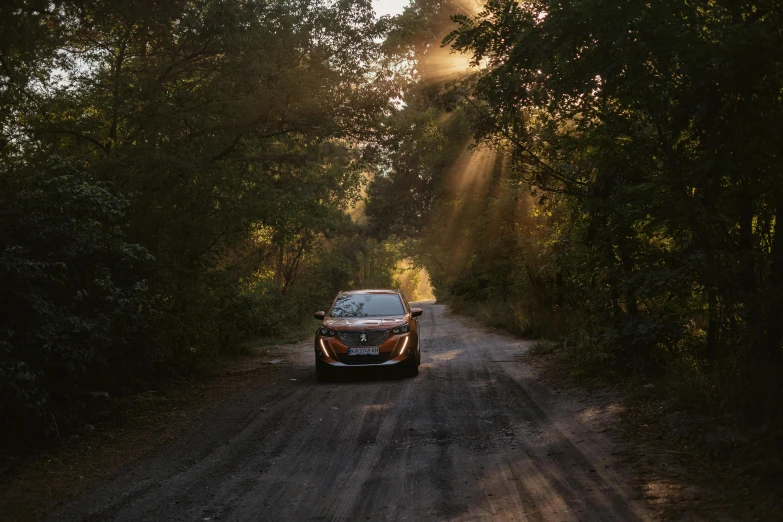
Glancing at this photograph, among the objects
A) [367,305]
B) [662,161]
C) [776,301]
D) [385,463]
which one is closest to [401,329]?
[367,305]

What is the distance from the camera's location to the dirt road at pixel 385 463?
5.50 m

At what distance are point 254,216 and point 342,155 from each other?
10714mm

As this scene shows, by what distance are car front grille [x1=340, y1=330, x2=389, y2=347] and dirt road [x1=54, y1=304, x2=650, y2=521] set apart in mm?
1363

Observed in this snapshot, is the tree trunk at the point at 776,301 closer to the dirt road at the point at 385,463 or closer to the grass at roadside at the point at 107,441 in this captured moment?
the dirt road at the point at 385,463

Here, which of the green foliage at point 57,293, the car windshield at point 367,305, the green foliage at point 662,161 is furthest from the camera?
the car windshield at point 367,305

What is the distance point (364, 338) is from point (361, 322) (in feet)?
1.59

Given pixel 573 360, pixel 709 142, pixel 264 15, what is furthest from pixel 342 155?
pixel 709 142

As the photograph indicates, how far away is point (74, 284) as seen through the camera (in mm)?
8945

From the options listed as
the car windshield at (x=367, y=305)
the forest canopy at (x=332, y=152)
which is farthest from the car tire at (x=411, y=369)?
the forest canopy at (x=332, y=152)

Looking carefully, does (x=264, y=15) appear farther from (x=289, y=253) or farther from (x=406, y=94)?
(x=289, y=253)

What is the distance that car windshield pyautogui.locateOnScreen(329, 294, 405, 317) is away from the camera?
45.6 feet

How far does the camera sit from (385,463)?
6902 mm

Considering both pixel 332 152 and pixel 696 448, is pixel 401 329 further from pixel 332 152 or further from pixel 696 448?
pixel 332 152

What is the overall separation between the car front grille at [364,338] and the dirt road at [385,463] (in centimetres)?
136
